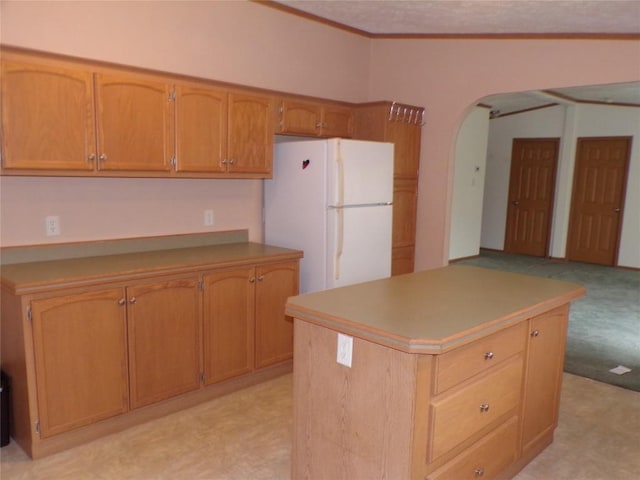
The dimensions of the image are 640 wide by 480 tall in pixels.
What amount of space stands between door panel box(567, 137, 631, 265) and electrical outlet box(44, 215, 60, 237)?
8.12 meters

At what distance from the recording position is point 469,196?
8133 mm

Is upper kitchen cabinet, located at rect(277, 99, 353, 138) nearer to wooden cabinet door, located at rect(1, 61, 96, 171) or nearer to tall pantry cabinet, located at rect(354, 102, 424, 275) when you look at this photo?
tall pantry cabinet, located at rect(354, 102, 424, 275)

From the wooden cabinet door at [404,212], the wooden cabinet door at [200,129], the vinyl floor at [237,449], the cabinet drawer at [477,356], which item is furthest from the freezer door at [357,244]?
the cabinet drawer at [477,356]

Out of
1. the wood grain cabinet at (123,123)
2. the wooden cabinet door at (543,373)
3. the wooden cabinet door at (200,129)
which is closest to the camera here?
the wooden cabinet door at (543,373)

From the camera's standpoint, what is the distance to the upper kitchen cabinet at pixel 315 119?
3.77 meters

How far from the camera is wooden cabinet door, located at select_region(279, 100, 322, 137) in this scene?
376cm

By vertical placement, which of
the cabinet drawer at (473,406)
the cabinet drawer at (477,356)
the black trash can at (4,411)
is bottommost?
the black trash can at (4,411)

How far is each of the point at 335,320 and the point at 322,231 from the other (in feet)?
5.62

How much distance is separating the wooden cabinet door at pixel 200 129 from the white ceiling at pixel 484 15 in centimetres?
111

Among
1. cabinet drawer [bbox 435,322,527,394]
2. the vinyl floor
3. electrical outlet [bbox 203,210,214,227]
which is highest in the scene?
electrical outlet [bbox 203,210,214,227]

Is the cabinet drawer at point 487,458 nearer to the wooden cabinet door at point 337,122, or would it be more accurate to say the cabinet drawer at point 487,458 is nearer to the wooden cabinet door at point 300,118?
the wooden cabinet door at point 300,118

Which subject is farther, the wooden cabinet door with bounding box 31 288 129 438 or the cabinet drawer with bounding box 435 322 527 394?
the wooden cabinet door with bounding box 31 288 129 438

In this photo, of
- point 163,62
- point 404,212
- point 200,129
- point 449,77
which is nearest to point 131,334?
point 200,129

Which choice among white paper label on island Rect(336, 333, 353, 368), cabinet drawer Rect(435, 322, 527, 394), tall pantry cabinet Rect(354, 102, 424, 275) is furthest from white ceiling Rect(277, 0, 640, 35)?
white paper label on island Rect(336, 333, 353, 368)
